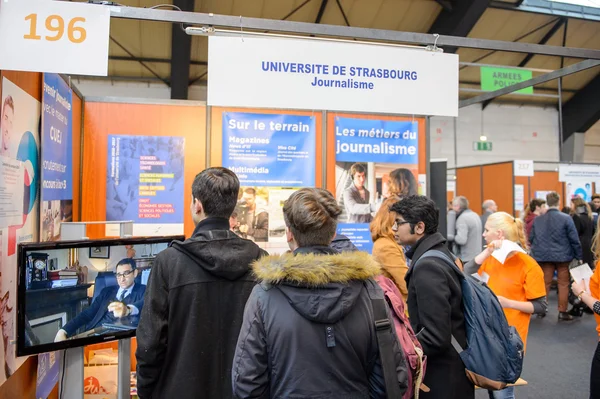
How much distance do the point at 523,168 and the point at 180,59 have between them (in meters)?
7.29

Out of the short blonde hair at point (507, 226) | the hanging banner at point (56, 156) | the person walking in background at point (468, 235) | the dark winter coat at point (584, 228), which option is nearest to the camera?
the hanging banner at point (56, 156)

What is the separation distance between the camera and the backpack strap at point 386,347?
1257mm

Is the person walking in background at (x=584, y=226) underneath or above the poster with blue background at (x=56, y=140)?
underneath

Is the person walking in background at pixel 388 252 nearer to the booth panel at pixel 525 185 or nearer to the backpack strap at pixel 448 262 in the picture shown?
the backpack strap at pixel 448 262

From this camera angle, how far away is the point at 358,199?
376 cm

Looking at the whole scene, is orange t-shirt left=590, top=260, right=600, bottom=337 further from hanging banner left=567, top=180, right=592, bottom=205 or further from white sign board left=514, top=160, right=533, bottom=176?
hanging banner left=567, top=180, right=592, bottom=205

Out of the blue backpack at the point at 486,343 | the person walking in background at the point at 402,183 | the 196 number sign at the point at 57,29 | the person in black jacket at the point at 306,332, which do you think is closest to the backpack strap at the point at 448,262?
the blue backpack at the point at 486,343

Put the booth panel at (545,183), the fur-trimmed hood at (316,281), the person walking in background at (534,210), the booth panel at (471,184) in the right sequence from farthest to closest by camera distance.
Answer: the booth panel at (545,183) → the booth panel at (471,184) → the person walking in background at (534,210) → the fur-trimmed hood at (316,281)

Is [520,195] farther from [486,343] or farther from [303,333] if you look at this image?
[303,333]

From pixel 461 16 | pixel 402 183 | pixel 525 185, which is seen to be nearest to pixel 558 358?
pixel 402 183

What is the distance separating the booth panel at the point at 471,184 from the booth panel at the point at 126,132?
25.3 feet

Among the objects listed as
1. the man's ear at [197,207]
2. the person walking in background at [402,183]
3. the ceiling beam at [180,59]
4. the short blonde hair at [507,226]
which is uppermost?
the ceiling beam at [180,59]

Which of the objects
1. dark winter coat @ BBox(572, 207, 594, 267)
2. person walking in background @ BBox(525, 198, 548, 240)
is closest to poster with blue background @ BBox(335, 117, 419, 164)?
person walking in background @ BBox(525, 198, 548, 240)

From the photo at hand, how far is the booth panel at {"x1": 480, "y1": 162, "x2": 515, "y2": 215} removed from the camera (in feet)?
28.2
